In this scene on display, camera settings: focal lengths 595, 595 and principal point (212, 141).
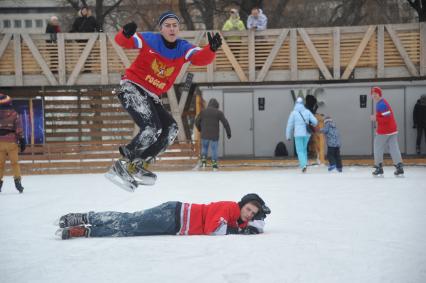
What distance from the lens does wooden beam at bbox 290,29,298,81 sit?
687 inches

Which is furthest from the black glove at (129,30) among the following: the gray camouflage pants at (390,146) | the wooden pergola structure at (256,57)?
the wooden pergola structure at (256,57)

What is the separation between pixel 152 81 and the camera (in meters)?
6.29

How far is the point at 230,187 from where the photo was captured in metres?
10.8

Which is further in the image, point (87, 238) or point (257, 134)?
point (257, 134)

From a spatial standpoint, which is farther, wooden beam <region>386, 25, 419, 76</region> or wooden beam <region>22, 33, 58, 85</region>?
wooden beam <region>22, 33, 58, 85</region>

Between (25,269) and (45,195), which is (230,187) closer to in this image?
(45,195)

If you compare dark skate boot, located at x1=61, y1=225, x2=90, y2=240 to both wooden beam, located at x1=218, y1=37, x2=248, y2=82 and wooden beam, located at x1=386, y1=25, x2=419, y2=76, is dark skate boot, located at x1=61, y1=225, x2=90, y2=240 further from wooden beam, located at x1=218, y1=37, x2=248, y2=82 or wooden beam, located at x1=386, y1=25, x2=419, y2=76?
wooden beam, located at x1=386, y1=25, x2=419, y2=76

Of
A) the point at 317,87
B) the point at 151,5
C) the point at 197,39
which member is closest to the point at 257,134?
the point at 317,87

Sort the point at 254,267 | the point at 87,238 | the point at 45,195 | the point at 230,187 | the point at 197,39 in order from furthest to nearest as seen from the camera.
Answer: the point at 197,39, the point at 230,187, the point at 45,195, the point at 87,238, the point at 254,267

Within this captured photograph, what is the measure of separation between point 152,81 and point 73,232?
187 centimetres

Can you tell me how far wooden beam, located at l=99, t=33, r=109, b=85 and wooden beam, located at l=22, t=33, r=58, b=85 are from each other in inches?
56.3

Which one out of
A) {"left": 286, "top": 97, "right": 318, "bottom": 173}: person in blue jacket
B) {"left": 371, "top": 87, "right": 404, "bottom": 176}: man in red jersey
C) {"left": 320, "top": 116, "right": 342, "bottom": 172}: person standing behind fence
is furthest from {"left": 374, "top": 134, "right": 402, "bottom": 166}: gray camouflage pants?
{"left": 286, "top": 97, "right": 318, "bottom": 173}: person in blue jacket

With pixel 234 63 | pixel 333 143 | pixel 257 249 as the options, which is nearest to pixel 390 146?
pixel 333 143

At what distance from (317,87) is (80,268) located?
14454mm
